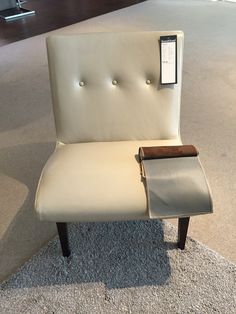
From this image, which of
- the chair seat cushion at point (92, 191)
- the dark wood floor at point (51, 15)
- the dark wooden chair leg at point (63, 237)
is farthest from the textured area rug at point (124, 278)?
the dark wood floor at point (51, 15)

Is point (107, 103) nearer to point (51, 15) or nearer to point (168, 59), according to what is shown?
point (168, 59)

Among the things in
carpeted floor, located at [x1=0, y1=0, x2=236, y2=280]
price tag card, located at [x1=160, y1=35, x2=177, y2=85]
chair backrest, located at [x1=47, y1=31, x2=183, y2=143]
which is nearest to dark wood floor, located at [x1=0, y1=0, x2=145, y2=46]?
carpeted floor, located at [x1=0, y1=0, x2=236, y2=280]

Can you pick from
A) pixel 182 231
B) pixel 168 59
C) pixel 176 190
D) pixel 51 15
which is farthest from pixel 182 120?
pixel 51 15

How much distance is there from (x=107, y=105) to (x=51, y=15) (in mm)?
3619

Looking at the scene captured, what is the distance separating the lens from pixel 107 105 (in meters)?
1.51

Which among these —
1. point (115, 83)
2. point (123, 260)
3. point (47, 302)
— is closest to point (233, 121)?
point (115, 83)

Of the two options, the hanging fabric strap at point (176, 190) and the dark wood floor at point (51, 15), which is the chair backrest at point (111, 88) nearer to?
the hanging fabric strap at point (176, 190)

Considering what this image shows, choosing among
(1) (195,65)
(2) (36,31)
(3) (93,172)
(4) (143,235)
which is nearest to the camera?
(3) (93,172)

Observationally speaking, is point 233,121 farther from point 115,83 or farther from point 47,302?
point 47,302

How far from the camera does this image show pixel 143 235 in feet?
5.14

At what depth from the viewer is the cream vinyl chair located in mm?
1347

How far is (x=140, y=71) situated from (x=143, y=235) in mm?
717

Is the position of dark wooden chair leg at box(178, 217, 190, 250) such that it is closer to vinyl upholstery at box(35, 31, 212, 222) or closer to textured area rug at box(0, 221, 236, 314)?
textured area rug at box(0, 221, 236, 314)

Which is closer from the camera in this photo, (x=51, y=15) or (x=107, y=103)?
(x=107, y=103)
